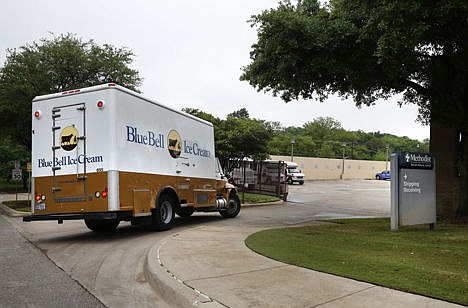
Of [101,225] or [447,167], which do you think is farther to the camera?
[447,167]

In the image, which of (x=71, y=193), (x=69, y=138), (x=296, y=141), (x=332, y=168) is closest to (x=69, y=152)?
(x=69, y=138)

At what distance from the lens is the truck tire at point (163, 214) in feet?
38.9

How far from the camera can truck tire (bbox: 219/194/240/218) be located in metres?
16.6

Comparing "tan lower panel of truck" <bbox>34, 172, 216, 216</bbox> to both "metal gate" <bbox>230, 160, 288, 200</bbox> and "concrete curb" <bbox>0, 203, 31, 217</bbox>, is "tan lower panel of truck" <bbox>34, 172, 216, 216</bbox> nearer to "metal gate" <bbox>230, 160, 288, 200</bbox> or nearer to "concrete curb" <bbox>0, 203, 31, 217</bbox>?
"concrete curb" <bbox>0, 203, 31, 217</bbox>

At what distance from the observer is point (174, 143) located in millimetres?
12844

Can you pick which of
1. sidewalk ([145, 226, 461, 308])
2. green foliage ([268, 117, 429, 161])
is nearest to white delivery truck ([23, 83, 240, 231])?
sidewalk ([145, 226, 461, 308])

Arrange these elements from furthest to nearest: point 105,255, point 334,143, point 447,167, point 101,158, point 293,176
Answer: point 334,143 < point 293,176 < point 447,167 < point 101,158 < point 105,255

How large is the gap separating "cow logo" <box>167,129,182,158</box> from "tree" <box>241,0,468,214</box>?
12.1 ft

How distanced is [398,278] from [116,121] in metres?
7.07

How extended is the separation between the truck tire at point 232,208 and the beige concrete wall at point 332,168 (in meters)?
36.8

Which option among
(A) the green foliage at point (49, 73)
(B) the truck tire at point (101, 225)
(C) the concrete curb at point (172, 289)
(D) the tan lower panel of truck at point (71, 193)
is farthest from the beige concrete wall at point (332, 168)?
(C) the concrete curb at point (172, 289)

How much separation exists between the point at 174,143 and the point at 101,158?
301cm

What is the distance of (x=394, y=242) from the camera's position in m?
9.24

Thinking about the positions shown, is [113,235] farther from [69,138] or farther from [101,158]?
[69,138]
